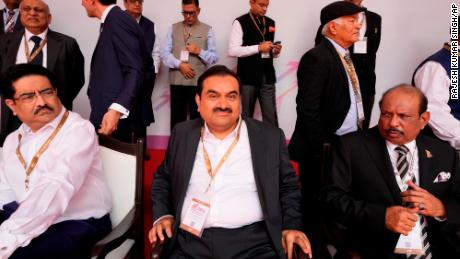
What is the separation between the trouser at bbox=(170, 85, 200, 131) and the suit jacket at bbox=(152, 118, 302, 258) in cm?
267

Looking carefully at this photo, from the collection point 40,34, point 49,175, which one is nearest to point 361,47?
point 40,34

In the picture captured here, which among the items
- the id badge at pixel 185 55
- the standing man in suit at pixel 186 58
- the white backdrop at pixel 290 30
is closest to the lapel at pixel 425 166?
the standing man in suit at pixel 186 58

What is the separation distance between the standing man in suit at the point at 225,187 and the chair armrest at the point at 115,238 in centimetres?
11

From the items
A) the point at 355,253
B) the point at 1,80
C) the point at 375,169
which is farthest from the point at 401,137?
the point at 1,80

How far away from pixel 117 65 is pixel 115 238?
1.16m

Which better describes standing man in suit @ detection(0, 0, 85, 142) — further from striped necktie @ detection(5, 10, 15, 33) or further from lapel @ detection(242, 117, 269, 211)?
lapel @ detection(242, 117, 269, 211)

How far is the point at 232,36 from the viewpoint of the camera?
443 centimetres

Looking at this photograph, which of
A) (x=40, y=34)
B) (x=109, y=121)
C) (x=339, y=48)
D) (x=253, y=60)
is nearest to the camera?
(x=109, y=121)

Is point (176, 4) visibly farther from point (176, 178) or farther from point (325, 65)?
point (176, 178)

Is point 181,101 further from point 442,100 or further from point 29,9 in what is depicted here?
point 442,100

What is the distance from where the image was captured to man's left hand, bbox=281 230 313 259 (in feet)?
5.25

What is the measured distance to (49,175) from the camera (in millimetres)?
1687

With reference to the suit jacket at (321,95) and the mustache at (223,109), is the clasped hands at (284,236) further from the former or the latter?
the suit jacket at (321,95)

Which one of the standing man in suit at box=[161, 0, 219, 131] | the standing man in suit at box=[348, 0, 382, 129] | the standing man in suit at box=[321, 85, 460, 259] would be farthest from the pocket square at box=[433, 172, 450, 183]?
the standing man in suit at box=[161, 0, 219, 131]
